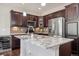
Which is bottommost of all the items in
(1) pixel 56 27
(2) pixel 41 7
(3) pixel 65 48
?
(3) pixel 65 48

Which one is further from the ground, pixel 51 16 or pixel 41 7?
pixel 41 7

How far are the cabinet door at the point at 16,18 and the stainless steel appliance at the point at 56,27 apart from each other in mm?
A: 415

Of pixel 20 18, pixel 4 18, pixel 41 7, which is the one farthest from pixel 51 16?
pixel 4 18

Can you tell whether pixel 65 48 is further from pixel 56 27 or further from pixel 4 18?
pixel 4 18

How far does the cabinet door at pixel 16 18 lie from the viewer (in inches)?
49.3

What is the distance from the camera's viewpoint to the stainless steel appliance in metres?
1.29

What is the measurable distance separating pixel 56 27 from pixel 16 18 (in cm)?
58

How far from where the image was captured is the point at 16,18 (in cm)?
132

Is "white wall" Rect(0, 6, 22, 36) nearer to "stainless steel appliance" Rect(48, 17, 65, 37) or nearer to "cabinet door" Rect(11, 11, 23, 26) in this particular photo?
"cabinet door" Rect(11, 11, 23, 26)

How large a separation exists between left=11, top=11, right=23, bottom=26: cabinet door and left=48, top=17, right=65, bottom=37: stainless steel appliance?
41cm

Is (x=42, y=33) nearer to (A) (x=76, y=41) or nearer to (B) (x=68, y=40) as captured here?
(B) (x=68, y=40)

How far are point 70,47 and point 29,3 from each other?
82cm

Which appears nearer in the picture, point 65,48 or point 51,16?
point 51,16

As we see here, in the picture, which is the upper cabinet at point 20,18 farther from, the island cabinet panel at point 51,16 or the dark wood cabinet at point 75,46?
the dark wood cabinet at point 75,46
